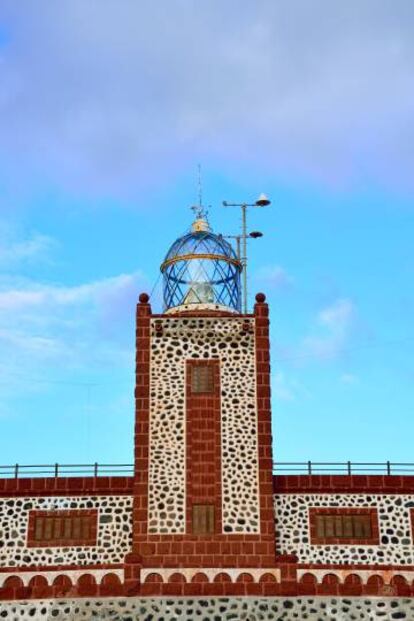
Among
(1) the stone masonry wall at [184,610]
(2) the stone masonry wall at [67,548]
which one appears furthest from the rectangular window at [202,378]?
(1) the stone masonry wall at [184,610]

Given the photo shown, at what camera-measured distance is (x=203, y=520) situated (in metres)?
18.0

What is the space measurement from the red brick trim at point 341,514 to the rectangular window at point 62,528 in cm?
448

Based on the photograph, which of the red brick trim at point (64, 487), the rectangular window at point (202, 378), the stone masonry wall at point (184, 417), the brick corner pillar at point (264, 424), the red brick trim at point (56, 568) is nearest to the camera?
the red brick trim at point (56, 568)

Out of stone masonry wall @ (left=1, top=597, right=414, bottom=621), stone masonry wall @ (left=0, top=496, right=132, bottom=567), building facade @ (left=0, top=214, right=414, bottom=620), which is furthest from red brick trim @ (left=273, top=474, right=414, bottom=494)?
stone masonry wall @ (left=0, top=496, right=132, bottom=567)

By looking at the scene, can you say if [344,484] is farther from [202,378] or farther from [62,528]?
[62,528]

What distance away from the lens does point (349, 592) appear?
17656mm

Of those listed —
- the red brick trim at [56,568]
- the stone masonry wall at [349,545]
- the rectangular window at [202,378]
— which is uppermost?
the rectangular window at [202,378]

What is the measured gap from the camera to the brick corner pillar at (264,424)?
17984mm

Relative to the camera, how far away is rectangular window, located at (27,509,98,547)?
Answer: 1802cm

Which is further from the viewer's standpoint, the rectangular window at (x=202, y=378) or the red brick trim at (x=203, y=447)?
the rectangular window at (x=202, y=378)

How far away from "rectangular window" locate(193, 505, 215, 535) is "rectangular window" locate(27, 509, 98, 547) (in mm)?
2065

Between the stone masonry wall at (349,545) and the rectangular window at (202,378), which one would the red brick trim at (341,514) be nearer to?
the stone masonry wall at (349,545)

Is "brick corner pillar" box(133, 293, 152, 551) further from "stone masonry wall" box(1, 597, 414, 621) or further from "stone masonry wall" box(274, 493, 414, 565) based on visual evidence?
"stone masonry wall" box(274, 493, 414, 565)

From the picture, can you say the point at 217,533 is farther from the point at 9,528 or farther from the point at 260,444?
the point at 9,528
